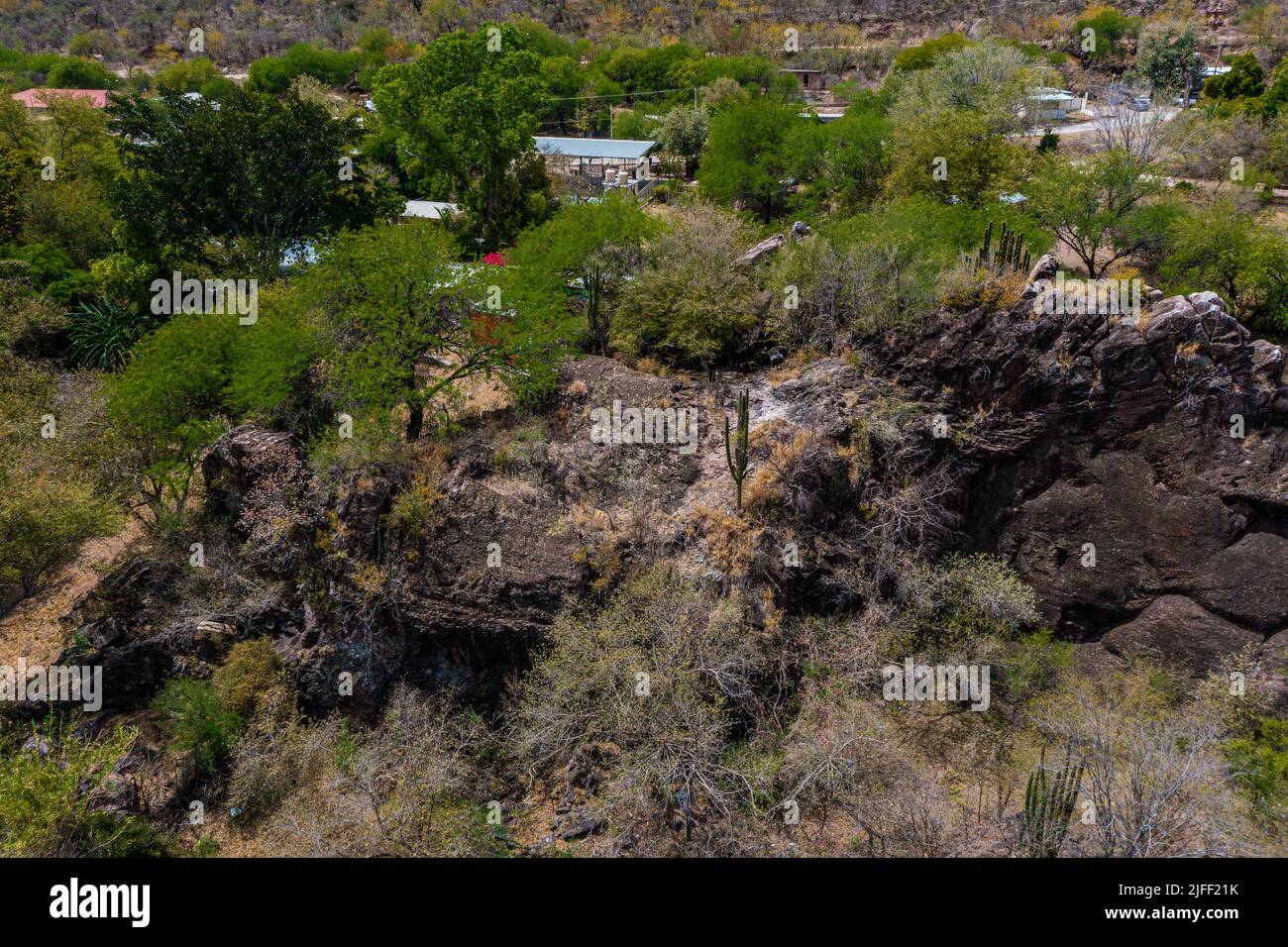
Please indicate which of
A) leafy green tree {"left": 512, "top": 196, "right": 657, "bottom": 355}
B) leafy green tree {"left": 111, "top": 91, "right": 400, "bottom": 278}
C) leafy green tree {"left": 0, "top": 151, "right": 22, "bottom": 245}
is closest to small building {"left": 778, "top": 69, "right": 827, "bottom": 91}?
leafy green tree {"left": 111, "top": 91, "right": 400, "bottom": 278}

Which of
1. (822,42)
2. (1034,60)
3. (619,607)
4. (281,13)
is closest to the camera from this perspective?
(619,607)

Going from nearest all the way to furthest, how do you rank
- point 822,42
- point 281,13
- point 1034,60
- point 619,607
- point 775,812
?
point 775,812 → point 619,607 → point 1034,60 → point 822,42 → point 281,13

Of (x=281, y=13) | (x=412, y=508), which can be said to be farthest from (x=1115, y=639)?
(x=281, y=13)

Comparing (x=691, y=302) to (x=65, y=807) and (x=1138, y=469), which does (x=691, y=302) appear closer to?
(x=1138, y=469)

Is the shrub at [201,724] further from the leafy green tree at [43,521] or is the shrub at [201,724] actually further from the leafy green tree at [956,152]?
the leafy green tree at [956,152]

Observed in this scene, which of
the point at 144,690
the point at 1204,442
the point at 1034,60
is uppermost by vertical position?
the point at 1034,60

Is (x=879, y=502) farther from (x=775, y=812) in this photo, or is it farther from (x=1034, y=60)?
(x=1034, y=60)

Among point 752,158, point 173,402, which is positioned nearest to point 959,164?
point 752,158
